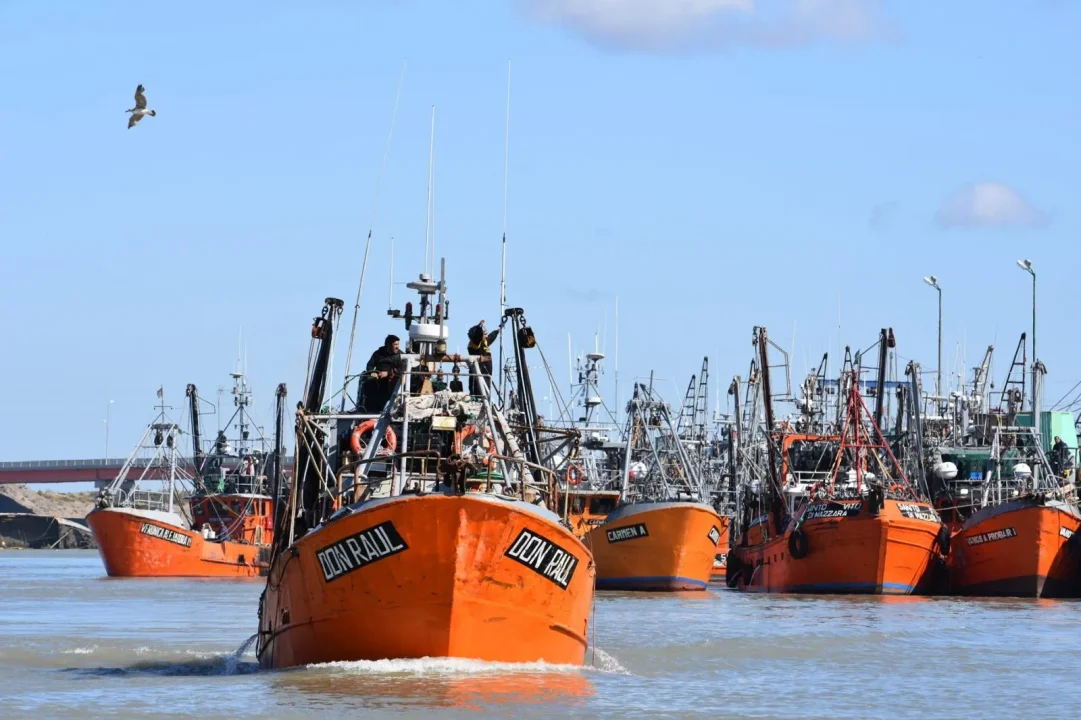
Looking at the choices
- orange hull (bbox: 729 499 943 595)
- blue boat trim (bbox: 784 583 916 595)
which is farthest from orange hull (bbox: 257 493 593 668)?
blue boat trim (bbox: 784 583 916 595)

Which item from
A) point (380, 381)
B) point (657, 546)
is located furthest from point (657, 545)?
point (380, 381)

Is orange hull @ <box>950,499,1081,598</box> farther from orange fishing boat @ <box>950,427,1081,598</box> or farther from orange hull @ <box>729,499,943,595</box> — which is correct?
orange hull @ <box>729,499,943,595</box>

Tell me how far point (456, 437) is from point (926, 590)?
1217 inches

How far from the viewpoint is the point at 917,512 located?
156 feet

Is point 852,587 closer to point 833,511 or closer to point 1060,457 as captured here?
point 833,511

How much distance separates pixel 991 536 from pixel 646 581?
9837 mm

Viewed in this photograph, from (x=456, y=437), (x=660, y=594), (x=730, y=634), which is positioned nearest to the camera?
(x=456, y=437)

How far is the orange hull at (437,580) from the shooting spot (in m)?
18.1

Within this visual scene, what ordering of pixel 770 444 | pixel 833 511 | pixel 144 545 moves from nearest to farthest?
pixel 833 511
pixel 770 444
pixel 144 545

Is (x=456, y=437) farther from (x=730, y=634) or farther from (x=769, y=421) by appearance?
(x=769, y=421)

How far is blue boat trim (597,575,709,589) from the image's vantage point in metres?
50.8

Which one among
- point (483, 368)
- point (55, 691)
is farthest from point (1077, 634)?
point (55, 691)

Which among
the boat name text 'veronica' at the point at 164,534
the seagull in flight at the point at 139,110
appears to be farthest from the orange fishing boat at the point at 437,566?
the boat name text 'veronica' at the point at 164,534

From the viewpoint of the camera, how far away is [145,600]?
45.3 meters
